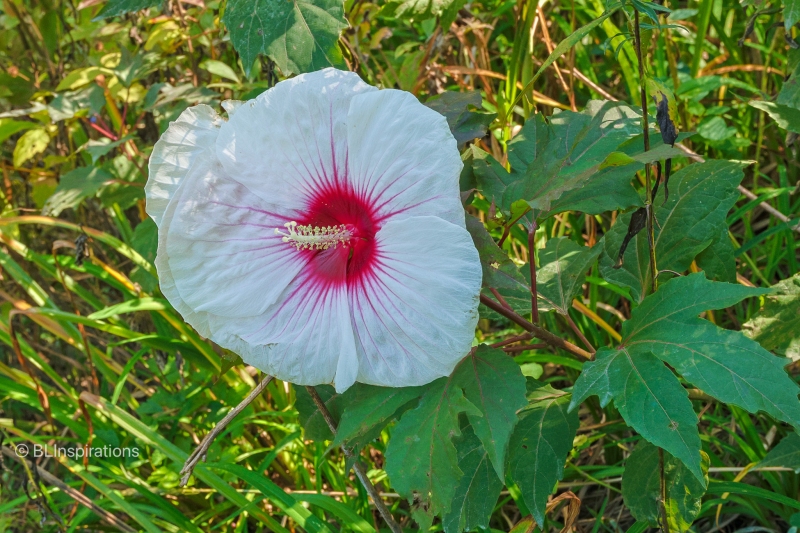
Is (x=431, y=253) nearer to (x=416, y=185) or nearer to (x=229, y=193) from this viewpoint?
(x=416, y=185)

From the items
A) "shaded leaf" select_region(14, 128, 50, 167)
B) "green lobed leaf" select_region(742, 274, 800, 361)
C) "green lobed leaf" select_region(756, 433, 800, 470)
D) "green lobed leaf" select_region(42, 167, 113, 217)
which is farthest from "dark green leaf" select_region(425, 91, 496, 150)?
"shaded leaf" select_region(14, 128, 50, 167)

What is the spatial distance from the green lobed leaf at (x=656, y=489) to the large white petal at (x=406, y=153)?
2.29 feet

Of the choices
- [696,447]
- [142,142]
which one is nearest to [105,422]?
[142,142]

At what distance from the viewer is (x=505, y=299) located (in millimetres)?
1368

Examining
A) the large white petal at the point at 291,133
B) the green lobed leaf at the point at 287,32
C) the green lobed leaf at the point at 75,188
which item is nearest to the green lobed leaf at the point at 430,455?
the large white petal at the point at 291,133

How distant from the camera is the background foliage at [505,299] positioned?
1061 mm

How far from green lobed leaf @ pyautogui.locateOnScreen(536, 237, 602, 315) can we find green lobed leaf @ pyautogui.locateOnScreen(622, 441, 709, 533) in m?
0.31

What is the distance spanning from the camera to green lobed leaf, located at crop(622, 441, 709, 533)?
1.32 metres

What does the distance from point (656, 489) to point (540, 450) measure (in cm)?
27

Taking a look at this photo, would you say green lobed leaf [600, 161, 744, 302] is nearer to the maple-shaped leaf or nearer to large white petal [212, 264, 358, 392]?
the maple-shaped leaf

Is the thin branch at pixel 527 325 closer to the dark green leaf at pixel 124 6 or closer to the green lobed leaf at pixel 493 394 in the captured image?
the green lobed leaf at pixel 493 394

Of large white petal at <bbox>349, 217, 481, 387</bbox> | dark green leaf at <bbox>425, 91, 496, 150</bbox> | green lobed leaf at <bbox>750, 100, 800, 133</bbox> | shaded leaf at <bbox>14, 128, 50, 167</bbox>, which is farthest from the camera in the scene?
shaded leaf at <bbox>14, 128, 50, 167</bbox>

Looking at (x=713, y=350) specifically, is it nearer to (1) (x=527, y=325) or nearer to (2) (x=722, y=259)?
(1) (x=527, y=325)

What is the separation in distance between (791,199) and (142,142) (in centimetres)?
211
